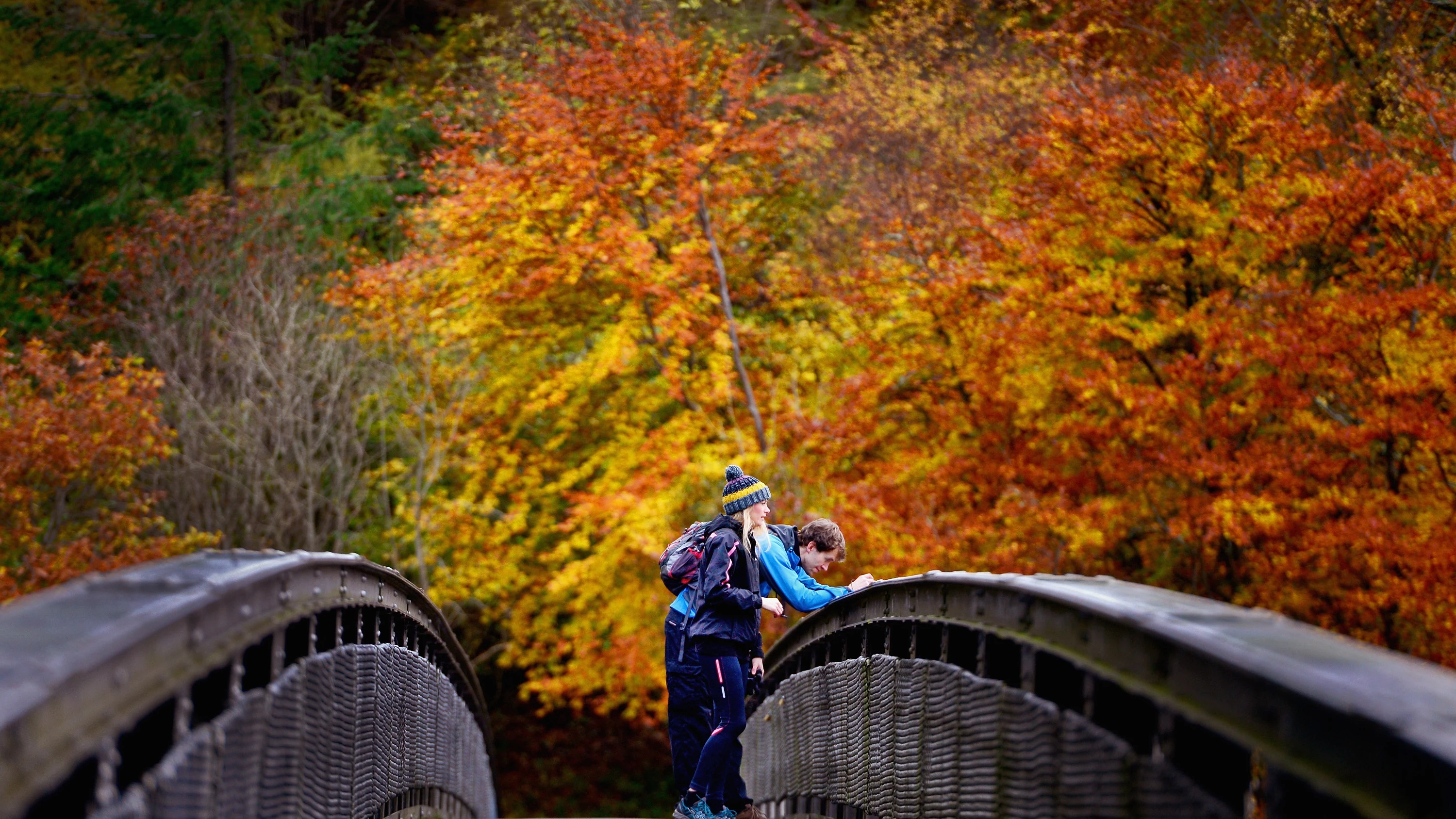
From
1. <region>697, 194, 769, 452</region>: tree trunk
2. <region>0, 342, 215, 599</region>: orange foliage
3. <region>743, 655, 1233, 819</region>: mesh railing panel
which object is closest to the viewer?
<region>743, 655, 1233, 819</region>: mesh railing panel

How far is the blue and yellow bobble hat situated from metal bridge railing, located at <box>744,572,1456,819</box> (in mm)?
701

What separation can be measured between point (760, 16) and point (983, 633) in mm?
24651

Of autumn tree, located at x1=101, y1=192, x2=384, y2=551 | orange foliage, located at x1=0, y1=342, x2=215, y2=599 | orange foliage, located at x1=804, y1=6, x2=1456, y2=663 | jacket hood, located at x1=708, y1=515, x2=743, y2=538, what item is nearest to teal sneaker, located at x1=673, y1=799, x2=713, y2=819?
jacket hood, located at x1=708, y1=515, x2=743, y2=538

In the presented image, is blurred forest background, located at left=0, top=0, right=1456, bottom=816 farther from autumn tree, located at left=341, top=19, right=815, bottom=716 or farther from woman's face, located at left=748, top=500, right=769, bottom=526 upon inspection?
woman's face, located at left=748, top=500, right=769, bottom=526

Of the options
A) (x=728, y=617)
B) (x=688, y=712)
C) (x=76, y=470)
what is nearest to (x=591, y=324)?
(x=76, y=470)

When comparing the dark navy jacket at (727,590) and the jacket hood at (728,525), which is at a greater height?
the jacket hood at (728,525)

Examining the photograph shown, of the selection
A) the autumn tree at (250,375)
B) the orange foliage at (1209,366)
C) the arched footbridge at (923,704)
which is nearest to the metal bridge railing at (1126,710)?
the arched footbridge at (923,704)

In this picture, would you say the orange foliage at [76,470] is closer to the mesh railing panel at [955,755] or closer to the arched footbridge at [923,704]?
the mesh railing panel at [955,755]

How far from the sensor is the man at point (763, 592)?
6266 mm

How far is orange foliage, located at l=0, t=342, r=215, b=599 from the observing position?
611 inches

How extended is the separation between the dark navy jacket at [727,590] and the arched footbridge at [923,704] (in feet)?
2.24

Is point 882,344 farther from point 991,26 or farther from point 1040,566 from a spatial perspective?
point 991,26

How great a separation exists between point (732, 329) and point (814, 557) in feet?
37.3

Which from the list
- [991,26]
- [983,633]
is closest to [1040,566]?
[983,633]
